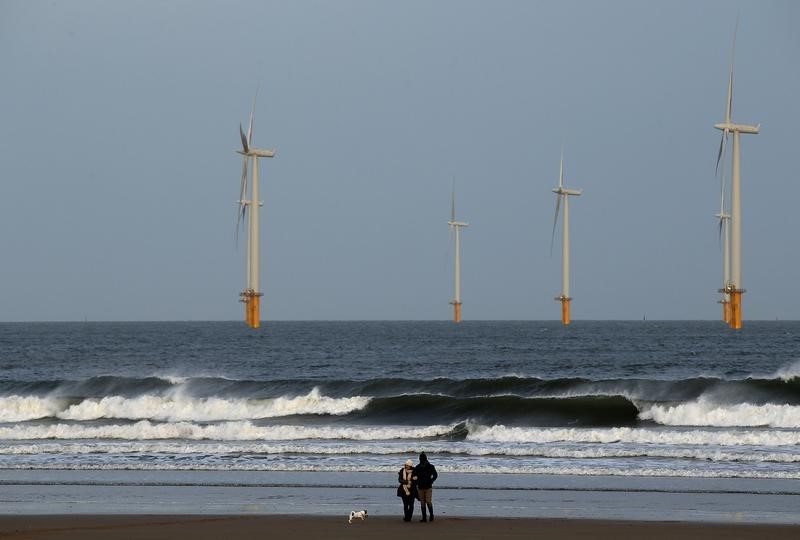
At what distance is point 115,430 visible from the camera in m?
44.1

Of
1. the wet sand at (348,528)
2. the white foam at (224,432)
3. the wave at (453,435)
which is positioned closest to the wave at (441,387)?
the wave at (453,435)

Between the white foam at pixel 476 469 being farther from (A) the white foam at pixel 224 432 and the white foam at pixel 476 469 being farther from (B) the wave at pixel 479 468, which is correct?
(A) the white foam at pixel 224 432

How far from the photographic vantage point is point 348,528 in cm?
2227

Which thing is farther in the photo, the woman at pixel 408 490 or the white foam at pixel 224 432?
the white foam at pixel 224 432

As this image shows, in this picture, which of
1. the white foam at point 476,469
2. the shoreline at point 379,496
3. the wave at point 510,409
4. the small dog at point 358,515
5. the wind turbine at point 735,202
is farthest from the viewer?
the wind turbine at point 735,202

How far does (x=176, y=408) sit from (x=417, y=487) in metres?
33.5

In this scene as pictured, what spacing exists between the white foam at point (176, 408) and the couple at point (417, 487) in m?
28.8

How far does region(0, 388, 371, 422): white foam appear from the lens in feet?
175

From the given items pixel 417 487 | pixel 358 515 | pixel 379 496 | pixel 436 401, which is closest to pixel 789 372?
pixel 436 401

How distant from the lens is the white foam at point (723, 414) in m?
45.0

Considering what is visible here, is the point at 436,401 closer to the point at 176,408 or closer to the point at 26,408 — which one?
the point at 176,408

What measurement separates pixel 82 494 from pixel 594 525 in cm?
1221

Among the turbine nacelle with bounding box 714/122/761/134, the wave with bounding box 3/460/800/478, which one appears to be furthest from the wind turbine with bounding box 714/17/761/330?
the wave with bounding box 3/460/800/478

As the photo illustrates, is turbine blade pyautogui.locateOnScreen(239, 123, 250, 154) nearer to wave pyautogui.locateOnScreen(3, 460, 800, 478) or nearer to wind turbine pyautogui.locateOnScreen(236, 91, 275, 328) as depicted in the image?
wind turbine pyautogui.locateOnScreen(236, 91, 275, 328)
